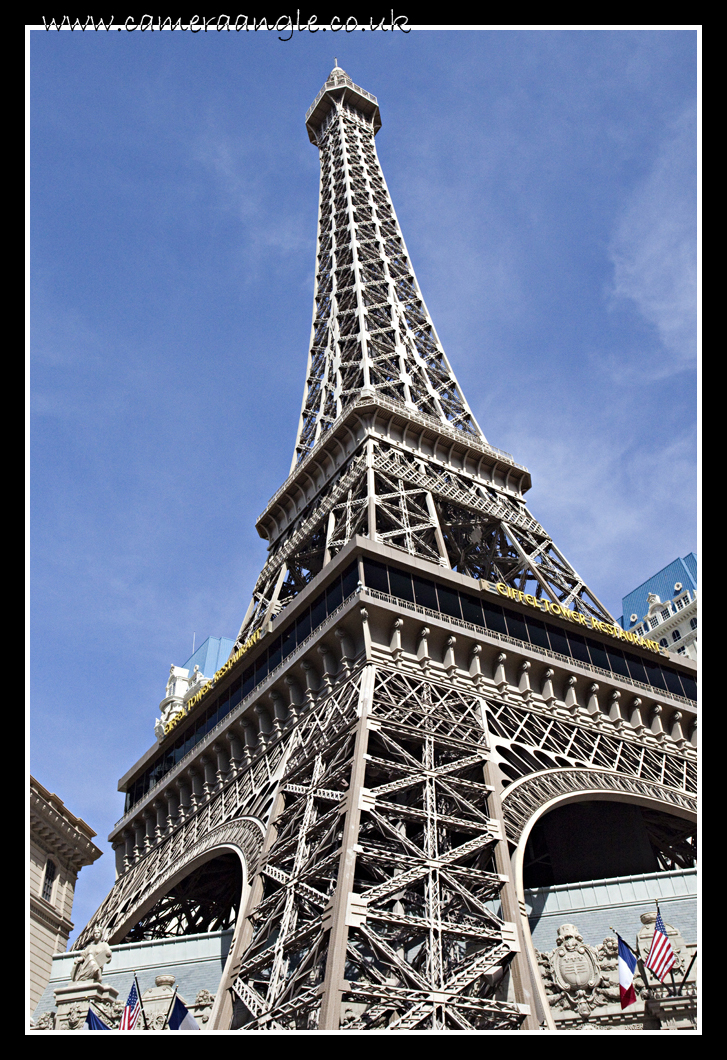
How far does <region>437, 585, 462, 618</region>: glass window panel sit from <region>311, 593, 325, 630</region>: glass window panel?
5.12 metres

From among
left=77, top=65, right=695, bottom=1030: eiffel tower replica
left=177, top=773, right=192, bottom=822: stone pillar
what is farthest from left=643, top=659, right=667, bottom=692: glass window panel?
left=177, top=773, right=192, bottom=822: stone pillar

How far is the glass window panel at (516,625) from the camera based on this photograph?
39500 mm

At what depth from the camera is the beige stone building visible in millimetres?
51906

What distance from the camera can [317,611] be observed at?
39.4 metres

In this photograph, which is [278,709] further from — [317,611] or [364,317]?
[364,317]

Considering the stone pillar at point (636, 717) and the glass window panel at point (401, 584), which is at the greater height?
the glass window panel at point (401, 584)

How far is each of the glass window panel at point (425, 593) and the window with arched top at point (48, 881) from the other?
33.2 metres

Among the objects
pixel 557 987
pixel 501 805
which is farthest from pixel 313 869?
pixel 557 987

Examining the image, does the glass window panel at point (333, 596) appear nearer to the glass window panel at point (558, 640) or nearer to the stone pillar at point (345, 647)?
the stone pillar at point (345, 647)

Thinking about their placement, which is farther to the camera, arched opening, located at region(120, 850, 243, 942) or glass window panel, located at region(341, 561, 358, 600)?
arched opening, located at region(120, 850, 243, 942)

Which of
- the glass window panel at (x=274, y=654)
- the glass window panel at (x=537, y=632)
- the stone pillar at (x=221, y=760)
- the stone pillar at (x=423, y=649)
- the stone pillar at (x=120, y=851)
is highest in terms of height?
the glass window panel at (x=537, y=632)

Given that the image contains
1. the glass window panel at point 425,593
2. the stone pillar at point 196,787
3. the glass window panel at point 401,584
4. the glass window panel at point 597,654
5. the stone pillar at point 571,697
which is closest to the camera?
the glass window panel at point 401,584

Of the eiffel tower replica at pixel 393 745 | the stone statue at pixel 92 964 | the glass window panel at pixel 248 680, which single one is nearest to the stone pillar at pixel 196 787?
the eiffel tower replica at pixel 393 745

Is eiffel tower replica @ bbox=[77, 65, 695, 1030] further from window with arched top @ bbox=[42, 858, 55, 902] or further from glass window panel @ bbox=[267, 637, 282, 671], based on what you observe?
window with arched top @ bbox=[42, 858, 55, 902]
